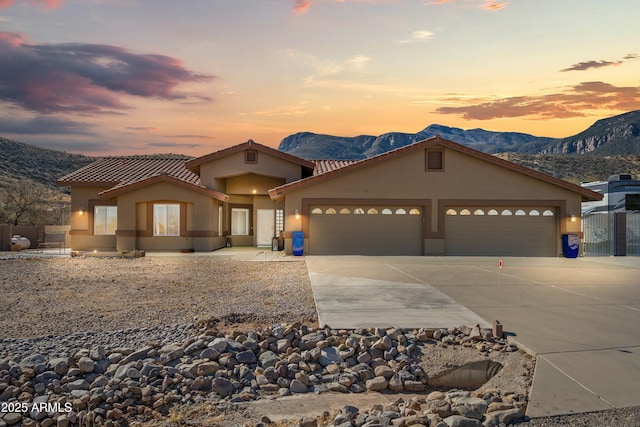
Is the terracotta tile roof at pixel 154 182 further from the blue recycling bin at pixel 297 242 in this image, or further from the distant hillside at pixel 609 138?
the distant hillside at pixel 609 138

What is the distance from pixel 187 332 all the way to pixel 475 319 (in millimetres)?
4933

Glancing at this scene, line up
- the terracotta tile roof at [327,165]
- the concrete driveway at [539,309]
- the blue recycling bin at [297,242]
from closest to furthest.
→ the concrete driveway at [539,309] < the blue recycling bin at [297,242] < the terracotta tile roof at [327,165]

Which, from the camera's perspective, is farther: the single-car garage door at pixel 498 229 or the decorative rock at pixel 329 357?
the single-car garage door at pixel 498 229

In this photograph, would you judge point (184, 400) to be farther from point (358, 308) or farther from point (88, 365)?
point (358, 308)

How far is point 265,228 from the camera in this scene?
90.8 feet

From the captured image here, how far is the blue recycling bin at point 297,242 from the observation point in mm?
21453

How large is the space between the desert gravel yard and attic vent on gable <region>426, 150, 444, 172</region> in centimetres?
823

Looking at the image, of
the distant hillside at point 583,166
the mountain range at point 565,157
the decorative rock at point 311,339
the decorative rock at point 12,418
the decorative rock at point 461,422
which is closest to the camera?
the decorative rock at point 461,422

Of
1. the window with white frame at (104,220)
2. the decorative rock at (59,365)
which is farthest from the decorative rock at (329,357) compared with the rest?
the window with white frame at (104,220)

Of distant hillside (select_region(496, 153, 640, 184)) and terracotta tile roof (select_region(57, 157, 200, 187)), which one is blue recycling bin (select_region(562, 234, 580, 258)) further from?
distant hillside (select_region(496, 153, 640, 184))

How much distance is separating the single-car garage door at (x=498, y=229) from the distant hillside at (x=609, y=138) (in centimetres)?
7003

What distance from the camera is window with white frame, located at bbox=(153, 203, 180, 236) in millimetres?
23719

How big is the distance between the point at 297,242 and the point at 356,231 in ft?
8.98

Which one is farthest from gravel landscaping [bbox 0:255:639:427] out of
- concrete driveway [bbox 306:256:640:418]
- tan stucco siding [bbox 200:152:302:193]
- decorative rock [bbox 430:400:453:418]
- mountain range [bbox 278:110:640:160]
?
mountain range [bbox 278:110:640:160]
